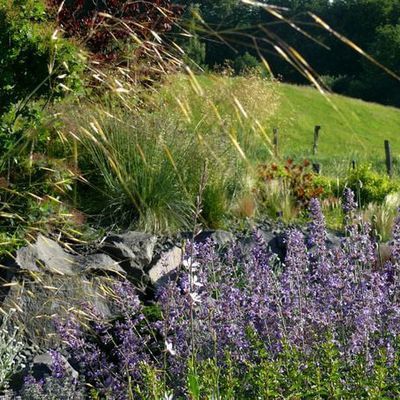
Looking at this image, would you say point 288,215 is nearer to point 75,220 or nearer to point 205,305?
point 75,220

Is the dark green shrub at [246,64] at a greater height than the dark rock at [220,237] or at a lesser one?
lesser

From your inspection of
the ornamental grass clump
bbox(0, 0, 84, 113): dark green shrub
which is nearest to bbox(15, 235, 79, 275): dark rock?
bbox(0, 0, 84, 113): dark green shrub

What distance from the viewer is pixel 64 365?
3.21 metres

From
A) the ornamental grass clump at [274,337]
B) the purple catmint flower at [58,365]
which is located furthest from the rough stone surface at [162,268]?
the purple catmint flower at [58,365]

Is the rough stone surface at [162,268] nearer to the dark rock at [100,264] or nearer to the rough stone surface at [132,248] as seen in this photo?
the rough stone surface at [132,248]

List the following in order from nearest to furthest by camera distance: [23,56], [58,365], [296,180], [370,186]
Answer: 1. [58,365]
2. [23,56]
3. [296,180]
4. [370,186]

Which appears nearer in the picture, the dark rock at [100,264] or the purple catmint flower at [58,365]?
the purple catmint flower at [58,365]

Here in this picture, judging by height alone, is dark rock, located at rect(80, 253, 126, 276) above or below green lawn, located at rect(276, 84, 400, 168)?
above

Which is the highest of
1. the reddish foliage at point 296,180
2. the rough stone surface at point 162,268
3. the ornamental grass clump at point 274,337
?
the ornamental grass clump at point 274,337

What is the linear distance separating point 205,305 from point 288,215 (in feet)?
16.4

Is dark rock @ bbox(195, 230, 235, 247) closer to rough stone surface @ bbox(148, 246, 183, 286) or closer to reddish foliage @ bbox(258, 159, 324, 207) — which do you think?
rough stone surface @ bbox(148, 246, 183, 286)

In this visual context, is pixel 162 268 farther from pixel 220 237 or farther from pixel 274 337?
pixel 274 337

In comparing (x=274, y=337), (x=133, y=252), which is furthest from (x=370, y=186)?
(x=274, y=337)

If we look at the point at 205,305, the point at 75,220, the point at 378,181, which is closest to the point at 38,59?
the point at 75,220
